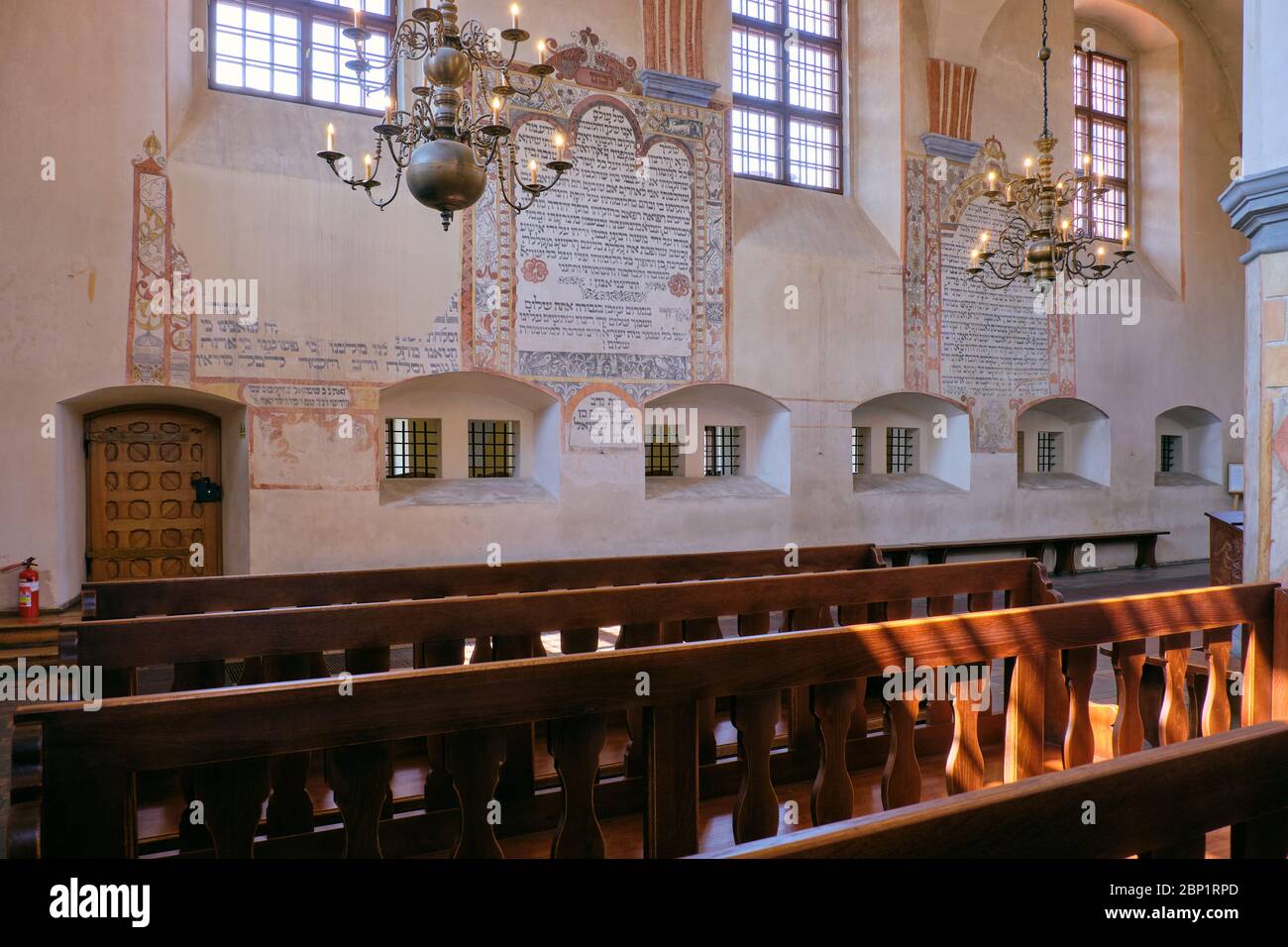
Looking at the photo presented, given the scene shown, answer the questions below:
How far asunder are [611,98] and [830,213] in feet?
8.87

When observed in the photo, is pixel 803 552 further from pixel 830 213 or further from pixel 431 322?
pixel 830 213

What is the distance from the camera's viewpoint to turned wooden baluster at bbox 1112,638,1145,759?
2.69 meters

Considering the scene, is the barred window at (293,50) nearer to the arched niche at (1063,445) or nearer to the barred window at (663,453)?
the barred window at (663,453)

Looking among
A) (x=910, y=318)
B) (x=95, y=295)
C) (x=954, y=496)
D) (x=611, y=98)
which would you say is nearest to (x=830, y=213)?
(x=910, y=318)

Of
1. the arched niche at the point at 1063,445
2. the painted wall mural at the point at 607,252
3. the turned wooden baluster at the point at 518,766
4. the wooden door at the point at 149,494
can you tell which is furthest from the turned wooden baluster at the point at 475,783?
the arched niche at the point at 1063,445

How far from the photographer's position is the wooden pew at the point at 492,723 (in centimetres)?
147

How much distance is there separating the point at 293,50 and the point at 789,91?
4.95m

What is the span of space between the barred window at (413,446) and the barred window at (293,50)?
2.63 metres

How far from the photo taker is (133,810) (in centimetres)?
158

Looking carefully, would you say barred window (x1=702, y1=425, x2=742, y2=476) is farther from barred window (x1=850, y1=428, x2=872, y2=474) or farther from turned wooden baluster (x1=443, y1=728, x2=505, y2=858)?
turned wooden baluster (x1=443, y1=728, x2=505, y2=858)

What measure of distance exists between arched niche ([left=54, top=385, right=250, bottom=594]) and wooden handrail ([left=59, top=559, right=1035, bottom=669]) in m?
4.40

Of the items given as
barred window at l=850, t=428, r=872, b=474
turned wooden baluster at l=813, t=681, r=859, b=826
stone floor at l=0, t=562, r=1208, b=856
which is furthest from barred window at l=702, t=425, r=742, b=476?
turned wooden baluster at l=813, t=681, r=859, b=826

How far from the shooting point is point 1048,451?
37.1 feet

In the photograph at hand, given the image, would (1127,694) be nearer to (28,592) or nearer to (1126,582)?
(28,592)
